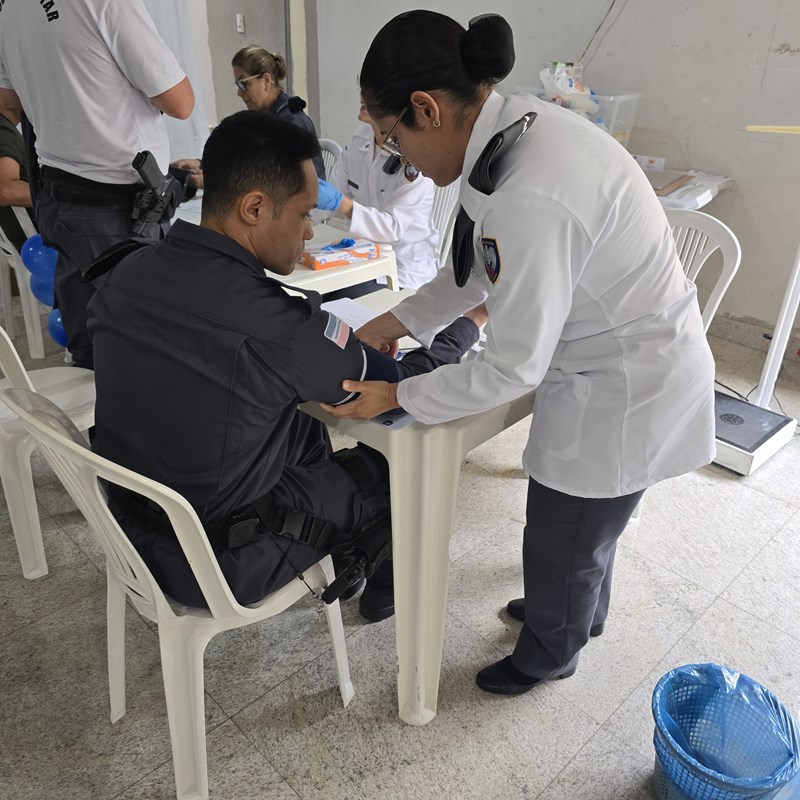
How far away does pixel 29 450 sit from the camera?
1.71 metres

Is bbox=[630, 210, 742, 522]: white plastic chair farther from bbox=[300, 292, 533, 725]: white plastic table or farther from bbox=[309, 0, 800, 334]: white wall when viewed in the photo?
bbox=[309, 0, 800, 334]: white wall

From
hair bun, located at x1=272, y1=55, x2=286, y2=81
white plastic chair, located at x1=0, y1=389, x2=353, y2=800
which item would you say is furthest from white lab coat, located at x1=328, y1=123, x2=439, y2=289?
white plastic chair, located at x1=0, y1=389, x2=353, y2=800

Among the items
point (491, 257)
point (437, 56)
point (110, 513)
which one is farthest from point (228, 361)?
point (437, 56)

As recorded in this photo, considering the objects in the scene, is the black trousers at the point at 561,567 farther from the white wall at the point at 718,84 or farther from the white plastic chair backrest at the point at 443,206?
the white wall at the point at 718,84

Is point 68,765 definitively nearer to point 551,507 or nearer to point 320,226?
point 551,507

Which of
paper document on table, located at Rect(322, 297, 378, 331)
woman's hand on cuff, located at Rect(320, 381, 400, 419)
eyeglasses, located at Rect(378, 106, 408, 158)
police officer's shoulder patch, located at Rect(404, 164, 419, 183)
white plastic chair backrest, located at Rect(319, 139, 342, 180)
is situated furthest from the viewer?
white plastic chair backrest, located at Rect(319, 139, 342, 180)

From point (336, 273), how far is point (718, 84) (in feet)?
6.52

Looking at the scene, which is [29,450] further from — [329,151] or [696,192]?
[696,192]

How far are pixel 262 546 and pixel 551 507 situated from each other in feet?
1.70

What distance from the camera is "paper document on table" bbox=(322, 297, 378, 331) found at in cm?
152

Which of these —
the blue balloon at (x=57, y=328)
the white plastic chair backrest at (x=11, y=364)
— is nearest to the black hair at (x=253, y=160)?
the white plastic chair backrest at (x=11, y=364)

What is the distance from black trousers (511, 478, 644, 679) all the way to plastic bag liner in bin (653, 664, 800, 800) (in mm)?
206

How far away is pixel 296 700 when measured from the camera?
148 cm

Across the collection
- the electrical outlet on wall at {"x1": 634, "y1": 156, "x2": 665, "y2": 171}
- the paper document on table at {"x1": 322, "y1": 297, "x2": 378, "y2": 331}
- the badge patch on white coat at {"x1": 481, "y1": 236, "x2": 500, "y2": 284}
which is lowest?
the paper document on table at {"x1": 322, "y1": 297, "x2": 378, "y2": 331}
